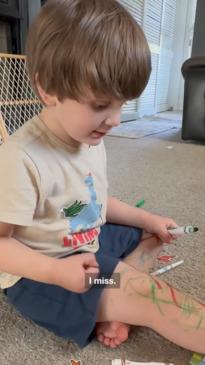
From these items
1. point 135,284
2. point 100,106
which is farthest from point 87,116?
point 135,284

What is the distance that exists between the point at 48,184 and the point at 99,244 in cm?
19

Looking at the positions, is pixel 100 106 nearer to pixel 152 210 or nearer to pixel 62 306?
pixel 62 306

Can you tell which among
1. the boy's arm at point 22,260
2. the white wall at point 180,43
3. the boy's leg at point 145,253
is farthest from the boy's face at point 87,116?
the white wall at point 180,43

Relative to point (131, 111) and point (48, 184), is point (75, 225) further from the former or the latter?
point (131, 111)

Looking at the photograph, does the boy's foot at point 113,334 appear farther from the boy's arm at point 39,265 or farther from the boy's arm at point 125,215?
the boy's arm at point 125,215

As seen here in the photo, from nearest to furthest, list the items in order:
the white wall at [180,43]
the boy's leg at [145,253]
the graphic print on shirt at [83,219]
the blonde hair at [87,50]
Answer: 1. the blonde hair at [87,50]
2. the graphic print on shirt at [83,219]
3. the boy's leg at [145,253]
4. the white wall at [180,43]

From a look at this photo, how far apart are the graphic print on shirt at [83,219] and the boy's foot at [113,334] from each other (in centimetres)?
13

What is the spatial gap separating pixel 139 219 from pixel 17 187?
29 centimetres

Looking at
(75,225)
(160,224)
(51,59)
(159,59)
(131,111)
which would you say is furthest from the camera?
(159,59)

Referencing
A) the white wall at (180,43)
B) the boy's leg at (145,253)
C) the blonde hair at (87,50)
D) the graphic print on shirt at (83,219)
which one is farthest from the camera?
the white wall at (180,43)

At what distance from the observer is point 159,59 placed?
3.88m

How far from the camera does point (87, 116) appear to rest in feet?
1.54

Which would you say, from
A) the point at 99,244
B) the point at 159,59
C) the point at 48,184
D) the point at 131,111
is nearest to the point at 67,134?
the point at 48,184

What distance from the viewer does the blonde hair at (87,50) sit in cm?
44
